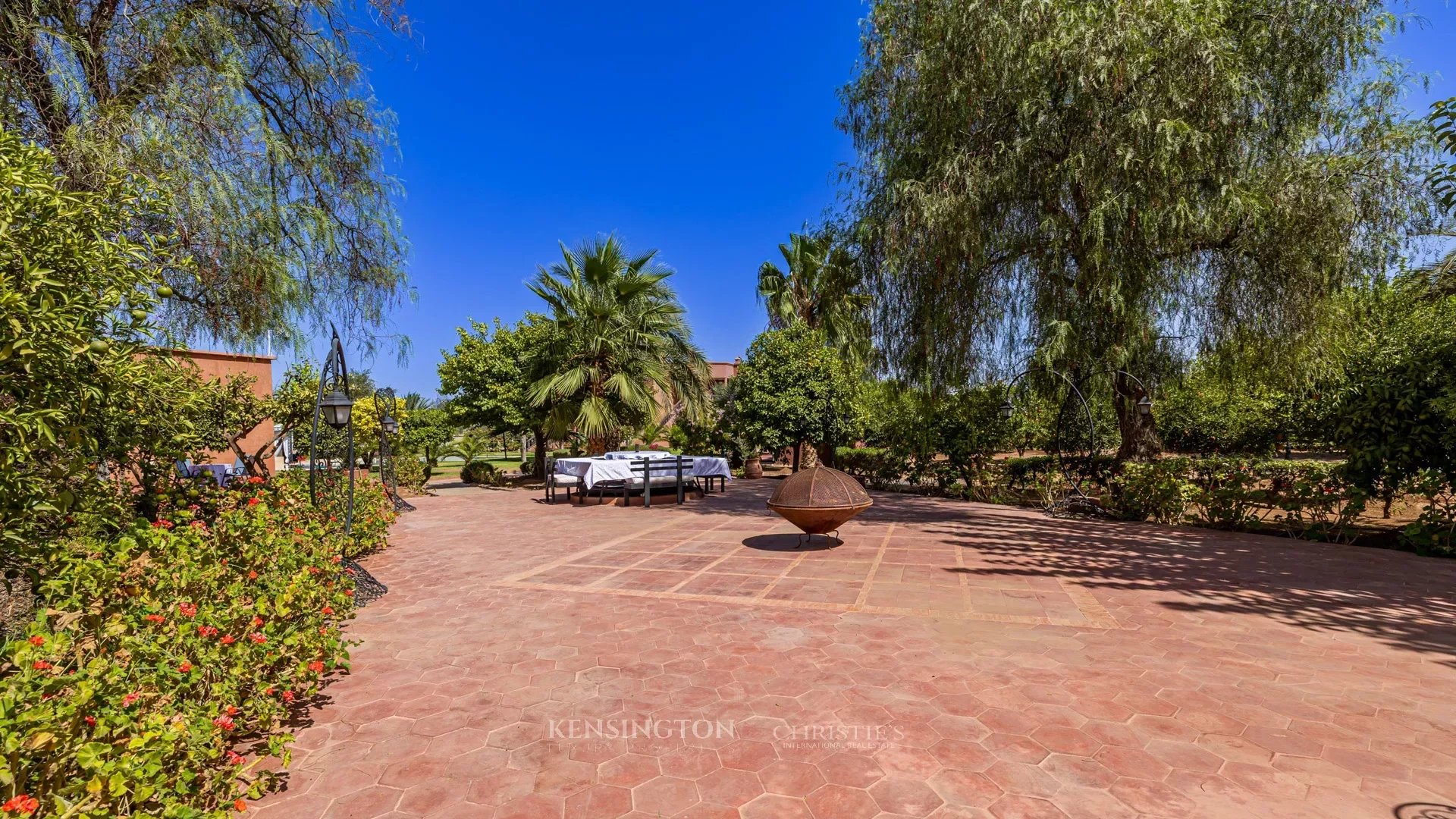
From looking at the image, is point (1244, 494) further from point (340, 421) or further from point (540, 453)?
point (540, 453)

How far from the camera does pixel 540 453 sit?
2058 centimetres

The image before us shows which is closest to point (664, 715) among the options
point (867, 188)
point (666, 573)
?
point (666, 573)

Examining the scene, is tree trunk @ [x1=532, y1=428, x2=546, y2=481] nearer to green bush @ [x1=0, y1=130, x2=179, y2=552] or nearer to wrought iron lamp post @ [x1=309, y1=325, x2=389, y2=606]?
wrought iron lamp post @ [x1=309, y1=325, x2=389, y2=606]

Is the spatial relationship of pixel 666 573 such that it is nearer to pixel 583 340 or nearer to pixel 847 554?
pixel 847 554

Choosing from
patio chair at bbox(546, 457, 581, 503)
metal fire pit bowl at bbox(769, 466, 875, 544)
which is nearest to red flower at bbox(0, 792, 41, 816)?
metal fire pit bowl at bbox(769, 466, 875, 544)

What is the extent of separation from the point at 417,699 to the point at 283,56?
252 inches

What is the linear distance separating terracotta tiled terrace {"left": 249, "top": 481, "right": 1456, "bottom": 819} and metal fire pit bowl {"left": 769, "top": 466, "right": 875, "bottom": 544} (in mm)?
658

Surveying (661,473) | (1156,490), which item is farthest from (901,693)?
(661,473)

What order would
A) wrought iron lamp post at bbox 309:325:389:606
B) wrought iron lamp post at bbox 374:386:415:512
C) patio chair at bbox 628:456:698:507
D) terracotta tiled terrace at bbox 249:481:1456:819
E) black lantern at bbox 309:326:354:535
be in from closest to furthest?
terracotta tiled terrace at bbox 249:481:1456:819 → wrought iron lamp post at bbox 309:325:389:606 → black lantern at bbox 309:326:354:535 → wrought iron lamp post at bbox 374:386:415:512 → patio chair at bbox 628:456:698:507

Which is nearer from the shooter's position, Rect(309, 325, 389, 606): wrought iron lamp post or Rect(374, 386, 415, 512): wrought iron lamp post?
Rect(309, 325, 389, 606): wrought iron lamp post

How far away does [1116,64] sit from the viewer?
8820 millimetres

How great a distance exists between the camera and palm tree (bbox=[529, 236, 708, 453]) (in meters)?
15.2

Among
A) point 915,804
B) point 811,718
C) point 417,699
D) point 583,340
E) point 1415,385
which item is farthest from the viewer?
point 583,340

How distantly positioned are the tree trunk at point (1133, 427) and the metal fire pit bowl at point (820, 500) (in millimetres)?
6378
